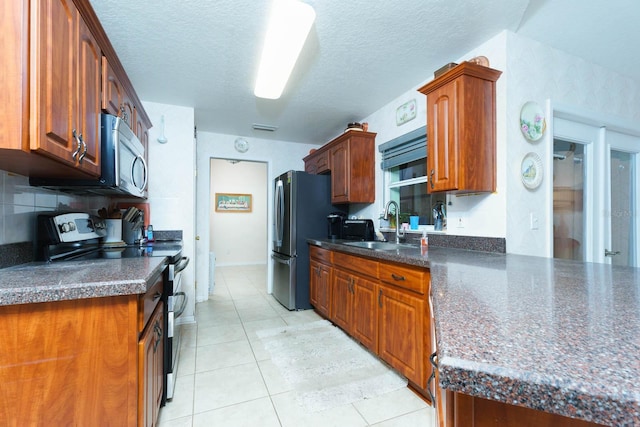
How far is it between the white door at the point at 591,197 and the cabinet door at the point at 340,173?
6.18ft

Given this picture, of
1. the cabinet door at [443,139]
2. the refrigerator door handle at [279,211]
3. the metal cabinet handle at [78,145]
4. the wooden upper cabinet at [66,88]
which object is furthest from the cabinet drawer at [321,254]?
the metal cabinet handle at [78,145]

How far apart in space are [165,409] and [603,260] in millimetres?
3459

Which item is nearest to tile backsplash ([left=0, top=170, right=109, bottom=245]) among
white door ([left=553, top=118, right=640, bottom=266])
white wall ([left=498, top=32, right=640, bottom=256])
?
white wall ([left=498, top=32, right=640, bottom=256])

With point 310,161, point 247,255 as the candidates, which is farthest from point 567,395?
point 247,255

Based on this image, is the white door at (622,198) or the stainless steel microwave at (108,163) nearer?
the stainless steel microwave at (108,163)

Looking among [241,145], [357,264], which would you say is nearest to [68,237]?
[357,264]

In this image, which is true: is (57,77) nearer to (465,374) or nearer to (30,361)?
(30,361)

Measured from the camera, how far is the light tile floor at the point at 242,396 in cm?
158

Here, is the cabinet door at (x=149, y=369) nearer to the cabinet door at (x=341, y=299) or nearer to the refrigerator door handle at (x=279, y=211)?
the cabinet door at (x=341, y=299)

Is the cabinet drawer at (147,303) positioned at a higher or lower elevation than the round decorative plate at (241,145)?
lower

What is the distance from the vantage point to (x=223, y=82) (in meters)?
2.60

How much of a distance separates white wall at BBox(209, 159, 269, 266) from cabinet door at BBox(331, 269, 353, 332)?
4.59 m

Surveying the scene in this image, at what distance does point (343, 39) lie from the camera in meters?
1.98

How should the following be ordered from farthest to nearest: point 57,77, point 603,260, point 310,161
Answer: point 310,161 < point 603,260 < point 57,77
